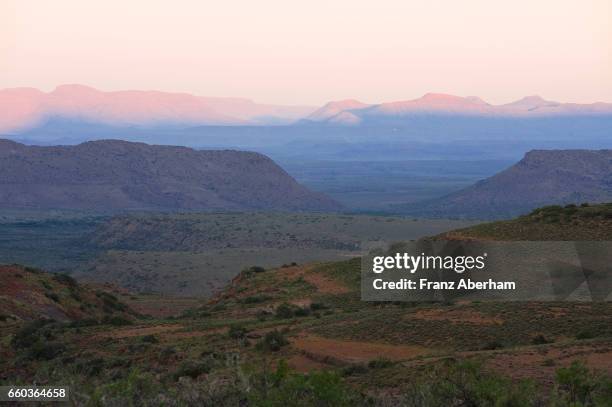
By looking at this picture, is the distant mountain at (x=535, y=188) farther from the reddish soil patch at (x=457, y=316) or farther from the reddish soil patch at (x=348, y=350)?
the reddish soil patch at (x=348, y=350)

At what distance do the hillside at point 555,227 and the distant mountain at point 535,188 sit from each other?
8221cm

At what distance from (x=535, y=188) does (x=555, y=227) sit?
10201 centimetres

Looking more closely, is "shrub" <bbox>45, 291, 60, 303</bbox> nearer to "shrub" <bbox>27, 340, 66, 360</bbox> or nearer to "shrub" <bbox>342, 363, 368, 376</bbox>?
"shrub" <bbox>27, 340, 66, 360</bbox>

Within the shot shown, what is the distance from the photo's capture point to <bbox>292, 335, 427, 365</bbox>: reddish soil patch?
2320cm

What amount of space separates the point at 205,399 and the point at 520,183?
129m

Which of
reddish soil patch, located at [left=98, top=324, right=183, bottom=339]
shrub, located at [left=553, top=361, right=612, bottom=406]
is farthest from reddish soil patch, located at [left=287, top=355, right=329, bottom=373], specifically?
shrub, located at [left=553, top=361, right=612, bottom=406]

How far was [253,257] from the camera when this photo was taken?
75.4 m

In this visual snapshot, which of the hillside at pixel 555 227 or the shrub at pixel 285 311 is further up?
the hillside at pixel 555 227

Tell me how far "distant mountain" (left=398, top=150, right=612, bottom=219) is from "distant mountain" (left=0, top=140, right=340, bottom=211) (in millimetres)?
18146

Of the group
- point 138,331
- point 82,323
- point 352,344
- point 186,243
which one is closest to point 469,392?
point 352,344

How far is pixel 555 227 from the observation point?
38.8 meters

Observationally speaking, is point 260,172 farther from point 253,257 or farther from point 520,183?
point 253,257

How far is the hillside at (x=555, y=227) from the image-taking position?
37188 mm

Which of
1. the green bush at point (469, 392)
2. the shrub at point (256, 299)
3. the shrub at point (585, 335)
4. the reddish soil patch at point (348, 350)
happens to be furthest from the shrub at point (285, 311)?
the green bush at point (469, 392)
